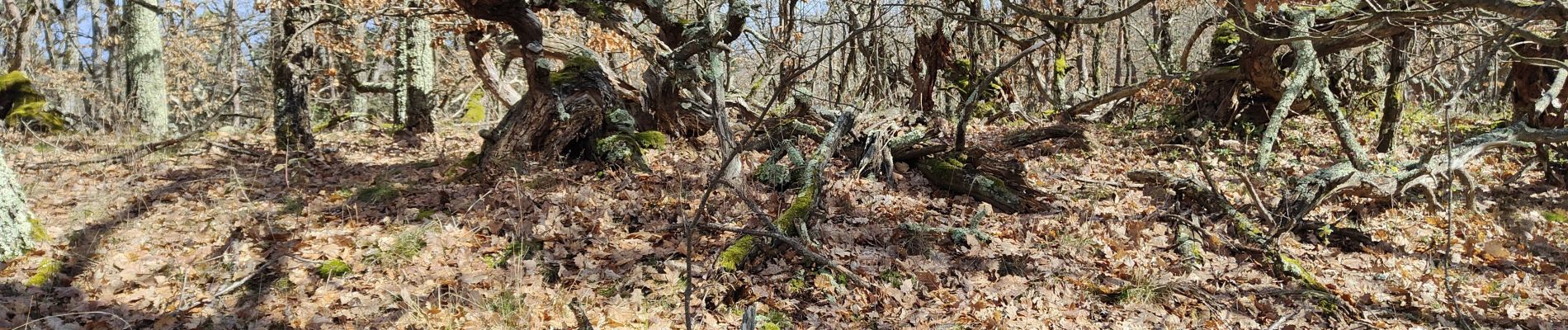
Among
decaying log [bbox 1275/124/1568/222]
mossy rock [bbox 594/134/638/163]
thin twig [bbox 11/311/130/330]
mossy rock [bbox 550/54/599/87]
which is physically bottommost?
thin twig [bbox 11/311/130/330]

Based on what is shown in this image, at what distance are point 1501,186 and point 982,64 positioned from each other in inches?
245

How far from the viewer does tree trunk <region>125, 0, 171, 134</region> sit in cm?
1086

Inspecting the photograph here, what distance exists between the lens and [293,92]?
328 inches

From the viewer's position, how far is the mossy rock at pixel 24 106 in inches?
414

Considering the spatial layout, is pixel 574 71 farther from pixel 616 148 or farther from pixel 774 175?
pixel 774 175

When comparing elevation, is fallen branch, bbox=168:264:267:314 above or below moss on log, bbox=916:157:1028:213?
below

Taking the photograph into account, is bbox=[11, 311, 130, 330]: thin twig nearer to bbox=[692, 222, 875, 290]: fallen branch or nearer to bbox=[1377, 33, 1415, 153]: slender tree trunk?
bbox=[692, 222, 875, 290]: fallen branch

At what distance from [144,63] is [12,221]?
27.2 feet

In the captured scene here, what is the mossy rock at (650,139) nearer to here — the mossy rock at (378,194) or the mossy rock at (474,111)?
the mossy rock at (378,194)

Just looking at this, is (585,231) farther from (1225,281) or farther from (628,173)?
(1225,281)

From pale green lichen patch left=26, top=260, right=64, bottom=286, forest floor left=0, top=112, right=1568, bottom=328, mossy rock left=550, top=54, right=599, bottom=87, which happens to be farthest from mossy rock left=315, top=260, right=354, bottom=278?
mossy rock left=550, top=54, right=599, bottom=87

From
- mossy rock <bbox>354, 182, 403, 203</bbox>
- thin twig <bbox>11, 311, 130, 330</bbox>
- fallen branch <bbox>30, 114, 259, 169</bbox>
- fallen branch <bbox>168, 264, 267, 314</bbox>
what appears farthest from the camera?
fallen branch <bbox>30, 114, 259, 169</bbox>

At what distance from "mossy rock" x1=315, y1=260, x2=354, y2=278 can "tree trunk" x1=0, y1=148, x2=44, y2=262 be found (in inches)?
69.9

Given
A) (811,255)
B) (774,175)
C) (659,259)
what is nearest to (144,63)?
(774,175)
